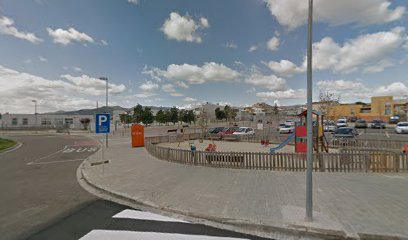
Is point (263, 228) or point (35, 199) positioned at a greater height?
point (263, 228)

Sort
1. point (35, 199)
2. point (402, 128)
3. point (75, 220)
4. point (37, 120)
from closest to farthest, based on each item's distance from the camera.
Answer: point (75, 220) < point (35, 199) < point (402, 128) < point (37, 120)

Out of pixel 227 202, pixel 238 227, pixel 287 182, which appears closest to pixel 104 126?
pixel 227 202

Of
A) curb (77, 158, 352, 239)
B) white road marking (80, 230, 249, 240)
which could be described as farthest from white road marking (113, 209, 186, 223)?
white road marking (80, 230, 249, 240)

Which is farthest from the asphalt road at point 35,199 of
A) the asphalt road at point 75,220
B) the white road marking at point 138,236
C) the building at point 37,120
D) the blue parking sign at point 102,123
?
the building at point 37,120

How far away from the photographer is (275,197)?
5477mm

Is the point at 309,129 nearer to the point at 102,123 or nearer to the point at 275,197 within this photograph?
the point at 275,197

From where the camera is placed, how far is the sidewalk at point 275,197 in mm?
3996

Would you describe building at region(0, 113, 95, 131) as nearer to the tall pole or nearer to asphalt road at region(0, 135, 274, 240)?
asphalt road at region(0, 135, 274, 240)

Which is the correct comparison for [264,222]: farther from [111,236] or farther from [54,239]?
[54,239]

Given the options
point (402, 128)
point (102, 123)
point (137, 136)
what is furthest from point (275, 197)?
point (402, 128)

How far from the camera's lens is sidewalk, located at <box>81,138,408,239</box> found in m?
4.00

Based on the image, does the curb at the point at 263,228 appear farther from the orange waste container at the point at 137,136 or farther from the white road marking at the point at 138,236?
the orange waste container at the point at 137,136

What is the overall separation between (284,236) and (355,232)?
4.23 ft

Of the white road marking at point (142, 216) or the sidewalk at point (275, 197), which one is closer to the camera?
the sidewalk at point (275, 197)
